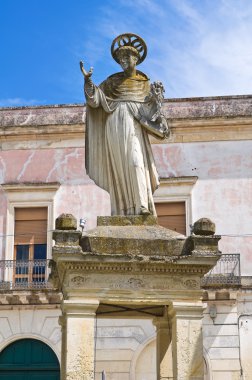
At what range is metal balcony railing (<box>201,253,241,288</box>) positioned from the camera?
64.2 feet

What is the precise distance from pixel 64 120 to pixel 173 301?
14.7 metres

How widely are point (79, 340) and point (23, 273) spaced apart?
44.0 ft

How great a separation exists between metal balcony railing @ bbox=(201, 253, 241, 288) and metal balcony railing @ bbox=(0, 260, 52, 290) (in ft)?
12.9

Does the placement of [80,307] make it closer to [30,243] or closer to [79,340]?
[79,340]

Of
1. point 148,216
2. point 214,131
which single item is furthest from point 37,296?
point 148,216

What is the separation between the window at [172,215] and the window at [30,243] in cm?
296

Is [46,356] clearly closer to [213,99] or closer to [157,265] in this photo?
[213,99]

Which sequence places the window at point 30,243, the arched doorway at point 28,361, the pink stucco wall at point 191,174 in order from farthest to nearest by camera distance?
the pink stucco wall at point 191,174
the window at point 30,243
the arched doorway at point 28,361

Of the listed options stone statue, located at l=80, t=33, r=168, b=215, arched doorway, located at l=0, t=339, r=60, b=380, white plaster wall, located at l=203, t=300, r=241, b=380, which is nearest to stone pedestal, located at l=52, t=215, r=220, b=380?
stone statue, located at l=80, t=33, r=168, b=215

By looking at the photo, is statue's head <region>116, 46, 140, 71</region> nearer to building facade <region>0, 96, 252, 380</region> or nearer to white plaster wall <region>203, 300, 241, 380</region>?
building facade <region>0, 96, 252, 380</region>

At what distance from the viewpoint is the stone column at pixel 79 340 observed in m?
7.18

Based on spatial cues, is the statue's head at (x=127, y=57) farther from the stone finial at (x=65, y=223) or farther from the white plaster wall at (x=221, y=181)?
the white plaster wall at (x=221, y=181)

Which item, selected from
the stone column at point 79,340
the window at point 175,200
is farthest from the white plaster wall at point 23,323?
the stone column at point 79,340

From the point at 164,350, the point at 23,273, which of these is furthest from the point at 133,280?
the point at 23,273
